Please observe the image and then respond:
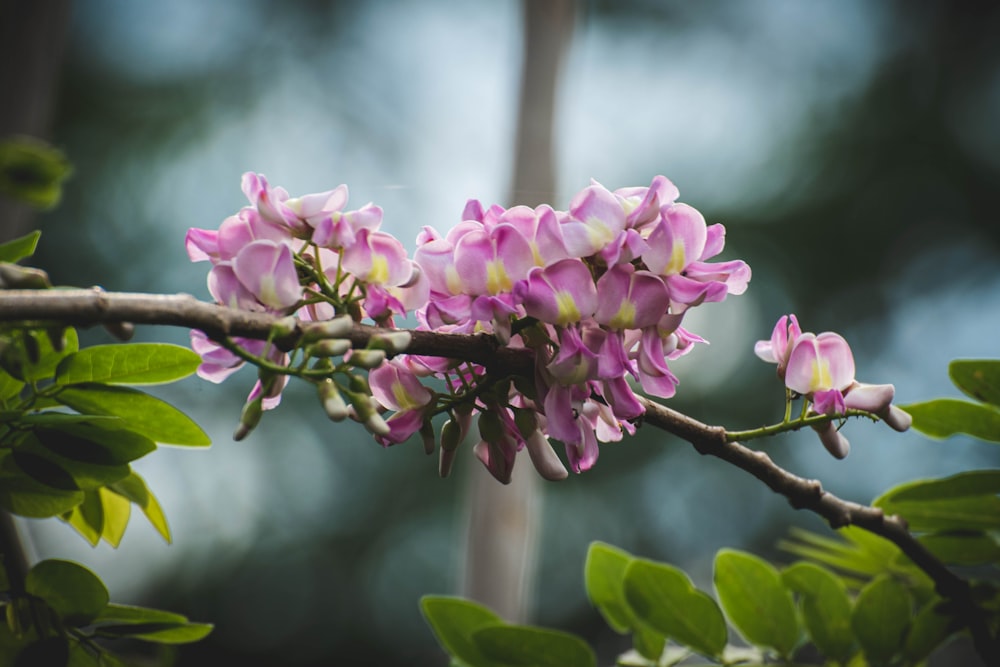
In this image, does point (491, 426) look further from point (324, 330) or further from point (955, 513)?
point (955, 513)

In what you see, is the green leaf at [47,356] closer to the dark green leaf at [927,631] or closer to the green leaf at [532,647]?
the green leaf at [532,647]

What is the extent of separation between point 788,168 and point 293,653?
496 centimetres

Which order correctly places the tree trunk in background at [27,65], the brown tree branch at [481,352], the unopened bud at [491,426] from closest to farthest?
the brown tree branch at [481,352] < the unopened bud at [491,426] < the tree trunk in background at [27,65]

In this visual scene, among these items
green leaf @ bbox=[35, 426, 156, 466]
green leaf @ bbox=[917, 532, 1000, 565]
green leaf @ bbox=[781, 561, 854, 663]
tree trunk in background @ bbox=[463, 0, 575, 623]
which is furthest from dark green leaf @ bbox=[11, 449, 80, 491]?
tree trunk in background @ bbox=[463, 0, 575, 623]

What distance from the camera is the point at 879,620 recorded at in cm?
68

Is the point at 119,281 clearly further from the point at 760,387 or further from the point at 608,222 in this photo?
the point at 608,222

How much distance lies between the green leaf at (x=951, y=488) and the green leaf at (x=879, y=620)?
0.26 ft

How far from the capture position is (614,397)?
1.49 ft

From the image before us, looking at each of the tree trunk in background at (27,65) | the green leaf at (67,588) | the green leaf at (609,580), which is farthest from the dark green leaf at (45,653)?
the tree trunk in background at (27,65)

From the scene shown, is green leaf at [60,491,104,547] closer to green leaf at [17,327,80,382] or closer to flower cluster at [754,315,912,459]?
green leaf at [17,327,80,382]

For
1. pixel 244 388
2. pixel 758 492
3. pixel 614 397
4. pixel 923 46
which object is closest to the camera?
pixel 614 397

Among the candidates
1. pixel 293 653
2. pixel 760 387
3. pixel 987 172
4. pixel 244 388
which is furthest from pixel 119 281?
pixel 987 172

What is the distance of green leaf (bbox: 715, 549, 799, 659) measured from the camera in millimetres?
682

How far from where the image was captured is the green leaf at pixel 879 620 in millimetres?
683
